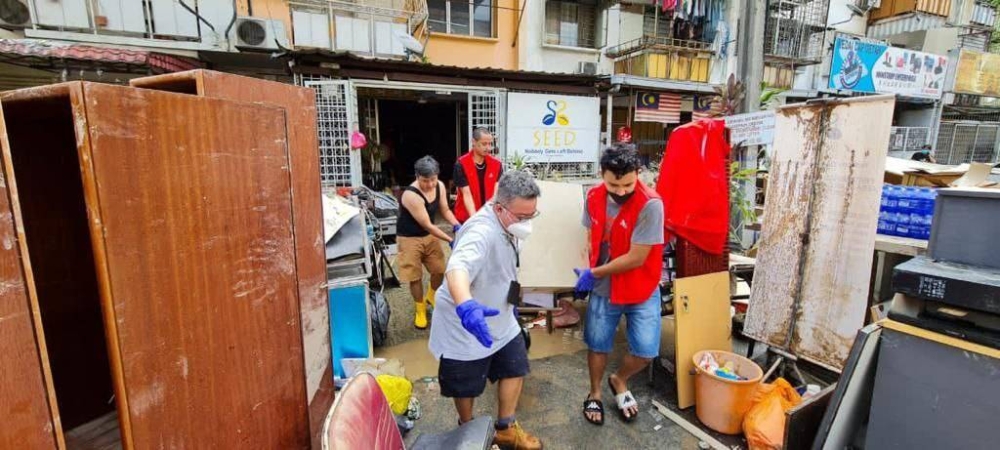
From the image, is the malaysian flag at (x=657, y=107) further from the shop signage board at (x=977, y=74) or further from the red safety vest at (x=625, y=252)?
the shop signage board at (x=977, y=74)

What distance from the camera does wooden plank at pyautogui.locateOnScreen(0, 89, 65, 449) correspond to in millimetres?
796

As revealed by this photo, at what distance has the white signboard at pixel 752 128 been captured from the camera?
11.1 feet

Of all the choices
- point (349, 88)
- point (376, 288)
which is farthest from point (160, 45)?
point (376, 288)

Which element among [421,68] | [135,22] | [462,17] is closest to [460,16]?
[462,17]

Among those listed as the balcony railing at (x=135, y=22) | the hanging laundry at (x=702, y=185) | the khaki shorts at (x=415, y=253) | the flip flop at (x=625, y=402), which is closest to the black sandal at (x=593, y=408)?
the flip flop at (x=625, y=402)

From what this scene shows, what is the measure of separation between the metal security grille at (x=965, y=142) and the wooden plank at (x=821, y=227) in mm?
18376

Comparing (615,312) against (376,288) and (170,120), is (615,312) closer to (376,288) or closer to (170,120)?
(170,120)

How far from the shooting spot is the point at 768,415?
2578 millimetres

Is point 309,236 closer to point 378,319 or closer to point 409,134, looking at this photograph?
point 378,319

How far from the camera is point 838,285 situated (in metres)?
2.84

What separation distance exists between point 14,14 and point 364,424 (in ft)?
32.0

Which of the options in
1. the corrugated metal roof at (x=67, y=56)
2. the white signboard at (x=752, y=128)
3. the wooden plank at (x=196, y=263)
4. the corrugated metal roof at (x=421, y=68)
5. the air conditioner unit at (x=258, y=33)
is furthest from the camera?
the air conditioner unit at (x=258, y=33)

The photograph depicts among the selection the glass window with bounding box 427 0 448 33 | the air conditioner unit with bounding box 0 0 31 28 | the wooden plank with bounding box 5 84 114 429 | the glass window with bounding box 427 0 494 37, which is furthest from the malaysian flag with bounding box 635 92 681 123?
the air conditioner unit with bounding box 0 0 31 28

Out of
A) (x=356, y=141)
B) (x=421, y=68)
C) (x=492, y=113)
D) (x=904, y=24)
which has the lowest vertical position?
(x=356, y=141)
